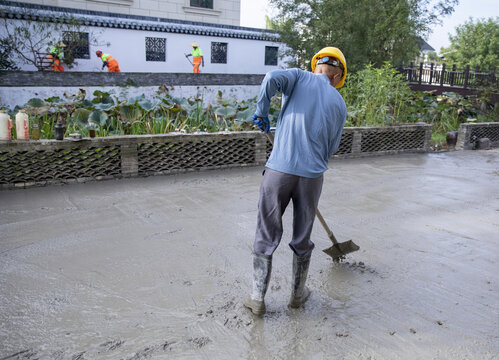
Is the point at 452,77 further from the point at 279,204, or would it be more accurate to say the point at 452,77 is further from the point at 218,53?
the point at 279,204

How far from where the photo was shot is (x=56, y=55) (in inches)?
605

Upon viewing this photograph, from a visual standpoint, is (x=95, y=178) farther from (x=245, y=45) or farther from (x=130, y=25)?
(x=245, y=45)

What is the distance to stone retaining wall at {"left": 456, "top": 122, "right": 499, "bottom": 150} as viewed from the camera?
10797mm

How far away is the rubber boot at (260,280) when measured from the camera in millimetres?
3076

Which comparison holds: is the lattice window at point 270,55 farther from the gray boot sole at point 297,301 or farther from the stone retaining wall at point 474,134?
the gray boot sole at point 297,301

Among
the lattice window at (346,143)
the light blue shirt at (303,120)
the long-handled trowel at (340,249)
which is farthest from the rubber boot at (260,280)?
the lattice window at (346,143)

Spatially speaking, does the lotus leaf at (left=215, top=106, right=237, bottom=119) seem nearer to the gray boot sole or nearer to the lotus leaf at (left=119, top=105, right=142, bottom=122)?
the lotus leaf at (left=119, top=105, right=142, bottom=122)

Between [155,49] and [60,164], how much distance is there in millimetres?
14403

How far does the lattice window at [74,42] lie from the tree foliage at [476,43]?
3392cm

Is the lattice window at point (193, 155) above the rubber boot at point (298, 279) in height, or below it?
above

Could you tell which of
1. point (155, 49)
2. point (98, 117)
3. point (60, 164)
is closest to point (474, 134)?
point (98, 117)

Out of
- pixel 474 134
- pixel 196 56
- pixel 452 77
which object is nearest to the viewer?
pixel 474 134

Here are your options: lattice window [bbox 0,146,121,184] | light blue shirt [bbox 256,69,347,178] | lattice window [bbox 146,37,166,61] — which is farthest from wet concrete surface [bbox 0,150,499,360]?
lattice window [bbox 146,37,166,61]

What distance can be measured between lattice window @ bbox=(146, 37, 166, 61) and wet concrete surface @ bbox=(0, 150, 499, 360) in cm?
1429
